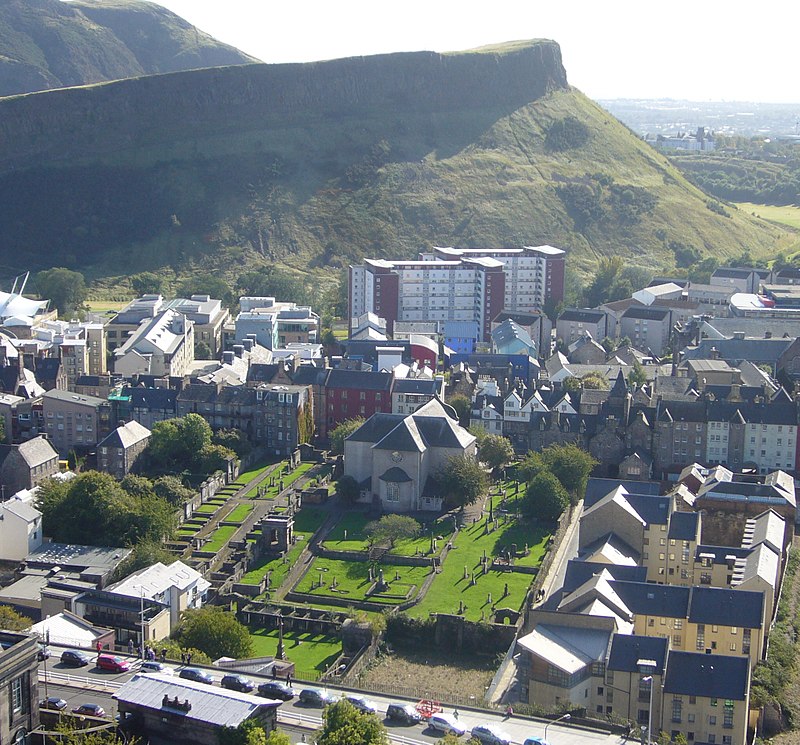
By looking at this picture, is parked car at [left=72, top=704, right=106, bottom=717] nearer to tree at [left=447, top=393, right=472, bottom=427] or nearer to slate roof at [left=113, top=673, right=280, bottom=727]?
slate roof at [left=113, top=673, right=280, bottom=727]

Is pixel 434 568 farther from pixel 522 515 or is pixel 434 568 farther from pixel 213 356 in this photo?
pixel 213 356

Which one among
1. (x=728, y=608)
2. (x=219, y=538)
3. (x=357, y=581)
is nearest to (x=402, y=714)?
(x=728, y=608)

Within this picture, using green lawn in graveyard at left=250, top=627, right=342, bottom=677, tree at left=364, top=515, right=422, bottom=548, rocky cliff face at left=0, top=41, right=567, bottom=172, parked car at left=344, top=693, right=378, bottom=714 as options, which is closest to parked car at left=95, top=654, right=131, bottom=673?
parked car at left=344, top=693, right=378, bottom=714

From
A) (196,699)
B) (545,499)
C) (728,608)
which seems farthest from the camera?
(545,499)

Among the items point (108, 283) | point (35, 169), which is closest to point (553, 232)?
point (108, 283)

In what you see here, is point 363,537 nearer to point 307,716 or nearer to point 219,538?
point 219,538

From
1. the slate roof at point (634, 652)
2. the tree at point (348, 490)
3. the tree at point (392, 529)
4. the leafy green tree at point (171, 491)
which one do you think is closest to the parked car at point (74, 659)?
the slate roof at point (634, 652)

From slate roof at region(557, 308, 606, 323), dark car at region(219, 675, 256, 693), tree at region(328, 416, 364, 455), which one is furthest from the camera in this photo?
slate roof at region(557, 308, 606, 323)

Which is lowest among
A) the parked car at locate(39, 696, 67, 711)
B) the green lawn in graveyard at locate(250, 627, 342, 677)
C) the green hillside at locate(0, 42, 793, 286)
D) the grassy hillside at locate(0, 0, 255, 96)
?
the green lawn in graveyard at locate(250, 627, 342, 677)
